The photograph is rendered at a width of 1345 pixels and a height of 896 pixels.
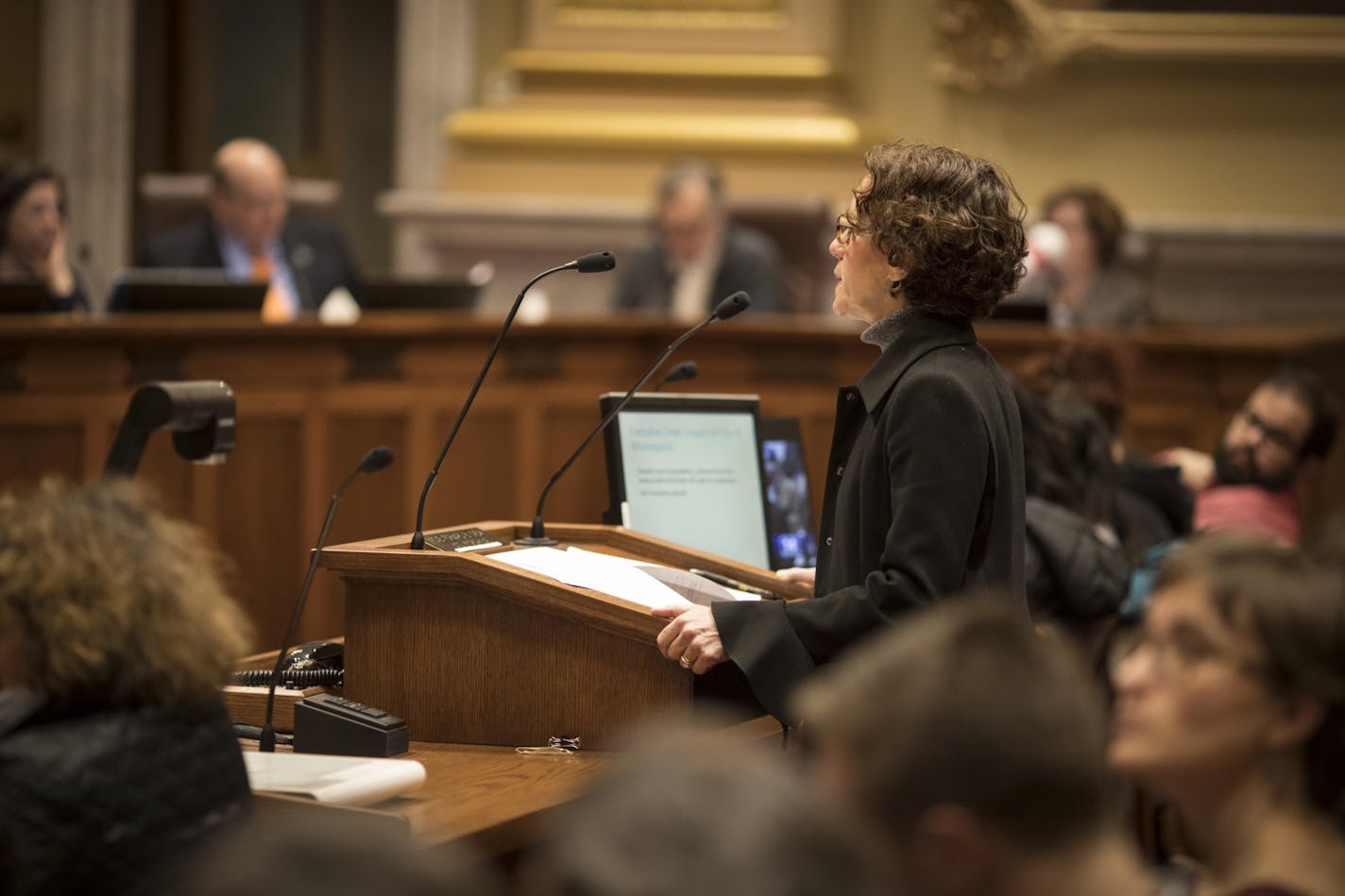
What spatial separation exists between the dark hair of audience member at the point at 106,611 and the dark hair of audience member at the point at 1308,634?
1016mm

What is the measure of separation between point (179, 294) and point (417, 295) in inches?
35.7

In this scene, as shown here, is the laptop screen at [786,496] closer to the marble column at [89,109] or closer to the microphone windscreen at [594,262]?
the microphone windscreen at [594,262]

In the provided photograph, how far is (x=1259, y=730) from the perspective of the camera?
161 cm

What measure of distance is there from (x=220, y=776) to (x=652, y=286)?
16.4ft

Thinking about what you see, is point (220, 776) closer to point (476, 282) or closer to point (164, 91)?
point (476, 282)

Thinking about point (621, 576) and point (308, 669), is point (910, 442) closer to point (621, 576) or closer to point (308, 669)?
point (621, 576)

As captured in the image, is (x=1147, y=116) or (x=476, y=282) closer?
(x=476, y=282)

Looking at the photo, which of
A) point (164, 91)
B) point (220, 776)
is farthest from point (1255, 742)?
point (164, 91)

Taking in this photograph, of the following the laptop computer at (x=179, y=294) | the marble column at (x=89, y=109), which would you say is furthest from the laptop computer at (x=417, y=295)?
the marble column at (x=89, y=109)

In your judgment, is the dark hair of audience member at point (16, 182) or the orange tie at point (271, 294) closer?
the dark hair of audience member at point (16, 182)

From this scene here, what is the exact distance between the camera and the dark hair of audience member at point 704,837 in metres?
1.00

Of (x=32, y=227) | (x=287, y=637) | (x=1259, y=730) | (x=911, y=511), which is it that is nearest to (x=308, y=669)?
(x=287, y=637)

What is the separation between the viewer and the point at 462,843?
1999 mm

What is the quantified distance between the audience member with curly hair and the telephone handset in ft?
2.55
